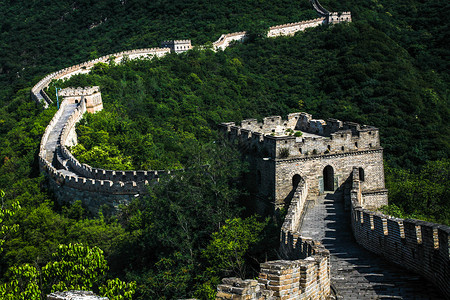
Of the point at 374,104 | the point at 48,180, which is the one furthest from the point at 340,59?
the point at 48,180

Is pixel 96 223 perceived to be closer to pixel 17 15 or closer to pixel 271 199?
pixel 271 199

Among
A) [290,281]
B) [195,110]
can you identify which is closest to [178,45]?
[195,110]

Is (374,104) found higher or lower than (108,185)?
higher

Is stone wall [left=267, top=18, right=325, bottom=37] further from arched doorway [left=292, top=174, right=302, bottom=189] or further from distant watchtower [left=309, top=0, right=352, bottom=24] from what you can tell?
arched doorway [left=292, top=174, right=302, bottom=189]

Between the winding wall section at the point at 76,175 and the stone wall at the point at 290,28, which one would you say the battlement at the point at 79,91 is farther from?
the stone wall at the point at 290,28

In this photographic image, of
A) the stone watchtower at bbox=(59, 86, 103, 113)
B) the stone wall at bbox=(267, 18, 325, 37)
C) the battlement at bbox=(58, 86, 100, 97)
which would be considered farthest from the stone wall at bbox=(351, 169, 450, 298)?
the stone wall at bbox=(267, 18, 325, 37)

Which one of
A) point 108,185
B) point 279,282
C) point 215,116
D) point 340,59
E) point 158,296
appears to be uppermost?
point 340,59

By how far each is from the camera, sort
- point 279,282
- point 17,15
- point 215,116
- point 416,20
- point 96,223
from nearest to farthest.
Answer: point 279,282 → point 96,223 → point 215,116 → point 416,20 → point 17,15
